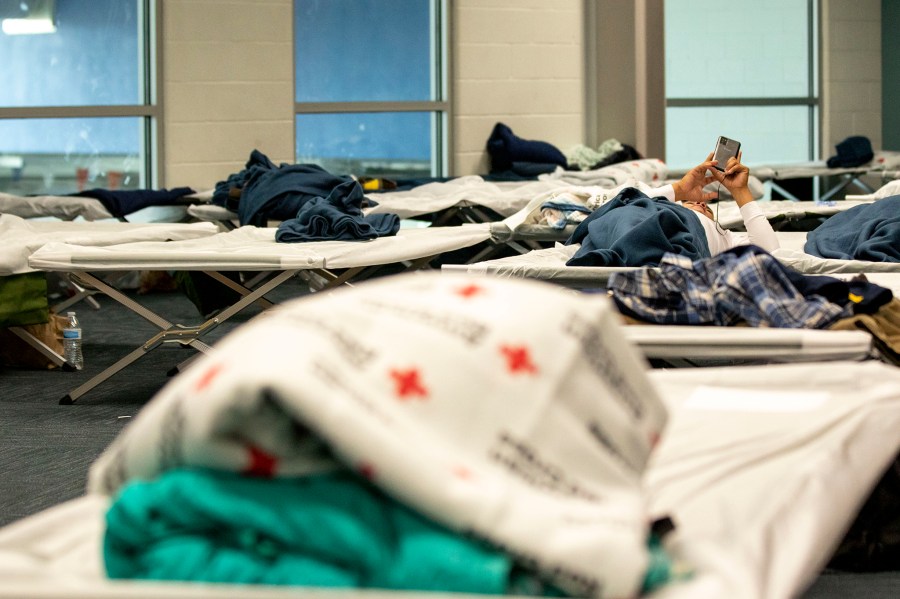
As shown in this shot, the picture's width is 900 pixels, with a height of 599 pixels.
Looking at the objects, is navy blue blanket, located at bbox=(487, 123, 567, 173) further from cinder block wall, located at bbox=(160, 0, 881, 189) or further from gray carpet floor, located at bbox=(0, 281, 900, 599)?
gray carpet floor, located at bbox=(0, 281, 900, 599)

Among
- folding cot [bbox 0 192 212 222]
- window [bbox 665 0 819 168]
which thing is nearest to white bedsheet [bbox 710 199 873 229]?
folding cot [bbox 0 192 212 222]

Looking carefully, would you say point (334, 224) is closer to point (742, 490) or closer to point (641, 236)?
point (641, 236)

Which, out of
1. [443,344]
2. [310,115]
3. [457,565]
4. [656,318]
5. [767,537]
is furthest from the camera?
[310,115]

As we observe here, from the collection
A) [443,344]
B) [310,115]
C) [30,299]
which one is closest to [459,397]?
[443,344]

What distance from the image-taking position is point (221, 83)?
256 inches

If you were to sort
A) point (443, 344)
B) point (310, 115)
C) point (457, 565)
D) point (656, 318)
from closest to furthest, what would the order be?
1. point (457, 565)
2. point (443, 344)
3. point (656, 318)
4. point (310, 115)

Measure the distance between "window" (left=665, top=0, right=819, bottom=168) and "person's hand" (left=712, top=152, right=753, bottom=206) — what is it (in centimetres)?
464

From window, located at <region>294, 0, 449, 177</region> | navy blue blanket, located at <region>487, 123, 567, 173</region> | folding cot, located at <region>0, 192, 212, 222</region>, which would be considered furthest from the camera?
window, located at <region>294, 0, 449, 177</region>

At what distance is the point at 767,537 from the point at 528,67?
635 cm

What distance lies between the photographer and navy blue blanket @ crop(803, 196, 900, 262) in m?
3.05

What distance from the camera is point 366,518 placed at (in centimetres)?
88

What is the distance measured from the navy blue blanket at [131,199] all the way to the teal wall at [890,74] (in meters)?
5.27

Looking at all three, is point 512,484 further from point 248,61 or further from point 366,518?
point 248,61

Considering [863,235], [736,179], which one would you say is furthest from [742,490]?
[736,179]
